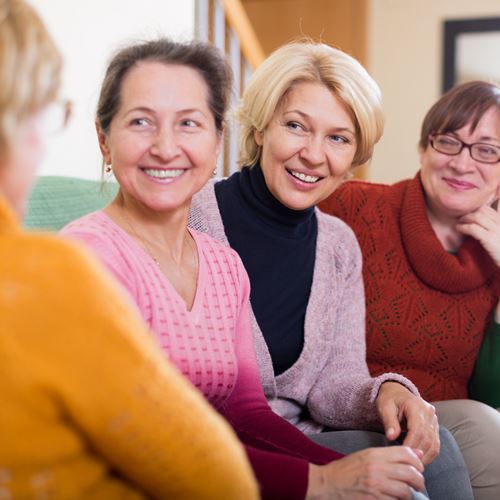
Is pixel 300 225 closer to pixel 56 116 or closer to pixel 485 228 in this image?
pixel 485 228

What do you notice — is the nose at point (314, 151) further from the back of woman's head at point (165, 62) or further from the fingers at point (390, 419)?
the fingers at point (390, 419)

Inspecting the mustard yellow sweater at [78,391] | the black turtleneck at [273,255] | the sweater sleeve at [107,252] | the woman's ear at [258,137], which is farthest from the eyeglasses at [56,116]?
the woman's ear at [258,137]

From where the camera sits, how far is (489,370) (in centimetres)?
184

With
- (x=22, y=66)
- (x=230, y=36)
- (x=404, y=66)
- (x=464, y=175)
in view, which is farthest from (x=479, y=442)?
(x=404, y=66)

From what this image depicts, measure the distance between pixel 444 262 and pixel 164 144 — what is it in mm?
893

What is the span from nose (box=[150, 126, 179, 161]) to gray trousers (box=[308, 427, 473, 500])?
618 mm

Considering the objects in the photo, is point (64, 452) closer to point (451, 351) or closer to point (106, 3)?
point (451, 351)

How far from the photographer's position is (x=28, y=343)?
2.06 feet

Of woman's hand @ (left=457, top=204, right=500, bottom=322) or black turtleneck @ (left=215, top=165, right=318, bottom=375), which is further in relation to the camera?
woman's hand @ (left=457, top=204, right=500, bottom=322)

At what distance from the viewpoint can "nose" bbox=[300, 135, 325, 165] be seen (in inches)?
63.7

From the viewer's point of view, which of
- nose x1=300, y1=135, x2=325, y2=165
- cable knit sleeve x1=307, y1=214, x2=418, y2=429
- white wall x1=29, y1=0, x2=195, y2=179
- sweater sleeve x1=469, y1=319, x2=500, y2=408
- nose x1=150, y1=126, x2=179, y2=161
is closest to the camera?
nose x1=150, y1=126, x2=179, y2=161

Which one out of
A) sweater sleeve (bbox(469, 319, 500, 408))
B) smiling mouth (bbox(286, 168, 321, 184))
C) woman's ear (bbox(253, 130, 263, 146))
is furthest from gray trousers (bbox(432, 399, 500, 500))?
woman's ear (bbox(253, 130, 263, 146))

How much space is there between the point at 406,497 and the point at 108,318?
0.68m

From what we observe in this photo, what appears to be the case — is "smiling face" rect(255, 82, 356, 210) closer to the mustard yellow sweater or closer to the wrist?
the wrist
